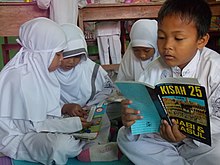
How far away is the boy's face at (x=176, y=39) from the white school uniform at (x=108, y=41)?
2.12m

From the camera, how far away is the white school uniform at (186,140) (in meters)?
1.06

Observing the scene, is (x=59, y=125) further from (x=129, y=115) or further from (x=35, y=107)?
(x=129, y=115)

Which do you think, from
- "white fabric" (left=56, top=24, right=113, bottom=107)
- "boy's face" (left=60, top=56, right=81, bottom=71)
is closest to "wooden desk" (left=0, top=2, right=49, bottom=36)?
"white fabric" (left=56, top=24, right=113, bottom=107)

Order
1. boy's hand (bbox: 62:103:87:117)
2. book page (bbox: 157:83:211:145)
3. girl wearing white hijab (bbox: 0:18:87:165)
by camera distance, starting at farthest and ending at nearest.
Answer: boy's hand (bbox: 62:103:87:117) → girl wearing white hijab (bbox: 0:18:87:165) → book page (bbox: 157:83:211:145)

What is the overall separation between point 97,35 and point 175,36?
2233 millimetres

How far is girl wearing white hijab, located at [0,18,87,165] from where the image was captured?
4.46 feet

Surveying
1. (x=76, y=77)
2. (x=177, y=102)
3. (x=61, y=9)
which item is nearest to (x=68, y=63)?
(x=76, y=77)

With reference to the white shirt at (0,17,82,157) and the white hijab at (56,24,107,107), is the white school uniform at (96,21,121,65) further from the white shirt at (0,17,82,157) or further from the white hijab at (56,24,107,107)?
the white shirt at (0,17,82,157)

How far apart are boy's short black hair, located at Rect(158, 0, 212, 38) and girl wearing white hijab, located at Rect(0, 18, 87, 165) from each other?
63 cm

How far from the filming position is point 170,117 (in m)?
0.95

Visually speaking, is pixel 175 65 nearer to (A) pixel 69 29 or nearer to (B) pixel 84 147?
(B) pixel 84 147

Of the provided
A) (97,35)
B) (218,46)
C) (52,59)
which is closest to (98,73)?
(52,59)

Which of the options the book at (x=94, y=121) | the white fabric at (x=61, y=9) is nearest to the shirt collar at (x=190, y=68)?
the book at (x=94, y=121)

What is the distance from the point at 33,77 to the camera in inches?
57.4
